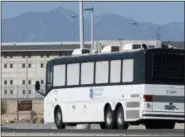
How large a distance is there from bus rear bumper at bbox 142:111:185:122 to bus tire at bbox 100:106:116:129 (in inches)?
68.4

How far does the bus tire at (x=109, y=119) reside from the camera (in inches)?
1314

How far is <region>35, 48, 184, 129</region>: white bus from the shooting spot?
3209 cm

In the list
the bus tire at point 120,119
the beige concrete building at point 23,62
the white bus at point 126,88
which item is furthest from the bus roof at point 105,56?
the beige concrete building at point 23,62

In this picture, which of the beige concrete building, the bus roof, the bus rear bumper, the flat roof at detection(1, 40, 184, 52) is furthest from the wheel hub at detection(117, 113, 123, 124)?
the flat roof at detection(1, 40, 184, 52)

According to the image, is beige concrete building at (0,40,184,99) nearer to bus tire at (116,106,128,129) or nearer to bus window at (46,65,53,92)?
bus window at (46,65,53,92)

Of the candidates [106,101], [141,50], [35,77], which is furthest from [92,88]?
[35,77]

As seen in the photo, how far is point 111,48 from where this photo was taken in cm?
3519

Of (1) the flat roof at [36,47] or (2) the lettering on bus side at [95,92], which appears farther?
(1) the flat roof at [36,47]

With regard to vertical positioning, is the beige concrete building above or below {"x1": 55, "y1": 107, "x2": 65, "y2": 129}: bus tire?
above

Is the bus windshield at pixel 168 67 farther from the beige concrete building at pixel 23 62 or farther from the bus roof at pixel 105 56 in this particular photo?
the beige concrete building at pixel 23 62

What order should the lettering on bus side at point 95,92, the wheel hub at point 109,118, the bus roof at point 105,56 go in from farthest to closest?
the lettering on bus side at point 95,92
the wheel hub at point 109,118
the bus roof at point 105,56

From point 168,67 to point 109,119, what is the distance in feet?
11.2

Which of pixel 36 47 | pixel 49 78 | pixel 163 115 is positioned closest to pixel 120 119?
pixel 163 115

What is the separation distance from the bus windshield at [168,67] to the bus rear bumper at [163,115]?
52.4 inches
